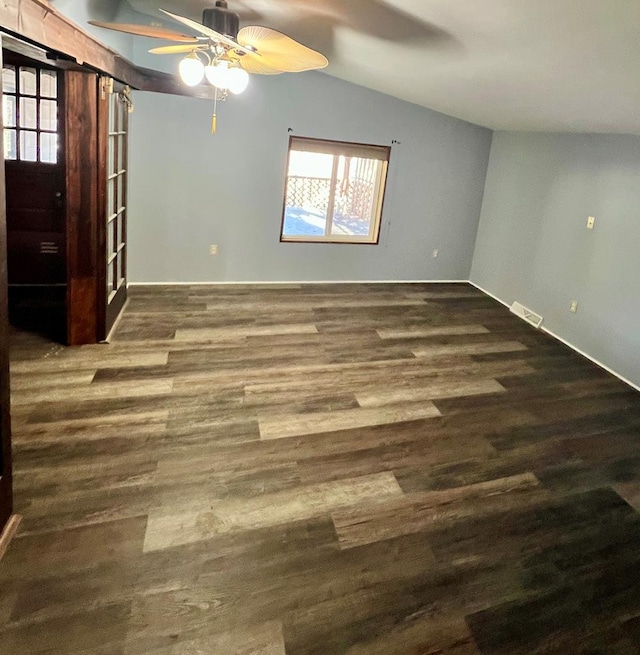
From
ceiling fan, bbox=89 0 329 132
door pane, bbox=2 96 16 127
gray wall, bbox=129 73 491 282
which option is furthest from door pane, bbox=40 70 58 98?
ceiling fan, bbox=89 0 329 132

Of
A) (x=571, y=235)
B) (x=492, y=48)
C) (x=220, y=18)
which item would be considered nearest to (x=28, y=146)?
(x=220, y=18)

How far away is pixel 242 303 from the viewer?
512cm

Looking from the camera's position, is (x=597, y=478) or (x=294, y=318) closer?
(x=597, y=478)

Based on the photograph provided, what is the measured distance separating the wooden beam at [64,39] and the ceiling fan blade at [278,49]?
848 mm

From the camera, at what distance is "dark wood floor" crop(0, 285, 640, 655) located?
6.03 ft

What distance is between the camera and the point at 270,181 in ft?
17.8

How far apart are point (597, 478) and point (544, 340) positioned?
227cm

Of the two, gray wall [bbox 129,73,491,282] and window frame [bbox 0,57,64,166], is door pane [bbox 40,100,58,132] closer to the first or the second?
window frame [bbox 0,57,64,166]

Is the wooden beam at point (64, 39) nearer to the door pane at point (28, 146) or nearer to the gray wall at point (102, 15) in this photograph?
the gray wall at point (102, 15)

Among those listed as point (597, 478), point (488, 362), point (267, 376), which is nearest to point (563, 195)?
point (488, 362)

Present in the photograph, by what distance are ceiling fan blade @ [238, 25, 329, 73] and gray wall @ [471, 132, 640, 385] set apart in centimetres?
319

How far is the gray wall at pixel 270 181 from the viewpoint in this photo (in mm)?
5075

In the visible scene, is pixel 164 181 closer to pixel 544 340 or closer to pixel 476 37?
pixel 476 37

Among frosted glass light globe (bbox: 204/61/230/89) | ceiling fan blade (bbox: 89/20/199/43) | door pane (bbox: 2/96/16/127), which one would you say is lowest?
door pane (bbox: 2/96/16/127)
